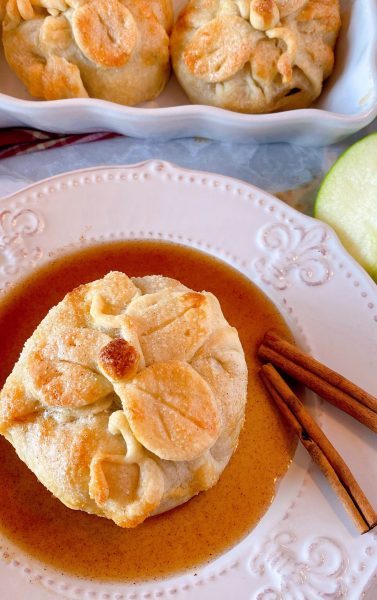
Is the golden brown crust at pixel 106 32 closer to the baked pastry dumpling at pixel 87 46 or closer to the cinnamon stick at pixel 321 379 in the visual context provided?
the baked pastry dumpling at pixel 87 46

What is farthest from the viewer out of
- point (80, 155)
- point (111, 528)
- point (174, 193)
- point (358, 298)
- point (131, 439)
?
point (80, 155)

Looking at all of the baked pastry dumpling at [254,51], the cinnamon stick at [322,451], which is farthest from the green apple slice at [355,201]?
the cinnamon stick at [322,451]

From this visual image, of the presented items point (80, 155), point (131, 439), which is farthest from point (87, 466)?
point (80, 155)

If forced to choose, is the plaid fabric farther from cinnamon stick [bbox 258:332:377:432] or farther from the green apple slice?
cinnamon stick [bbox 258:332:377:432]

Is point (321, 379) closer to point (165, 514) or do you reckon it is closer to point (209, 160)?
point (165, 514)

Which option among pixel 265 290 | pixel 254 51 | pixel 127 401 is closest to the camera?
pixel 127 401

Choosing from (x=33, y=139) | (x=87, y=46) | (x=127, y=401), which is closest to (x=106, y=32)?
(x=87, y=46)

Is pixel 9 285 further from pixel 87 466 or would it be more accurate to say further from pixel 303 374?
pixel 303 374
